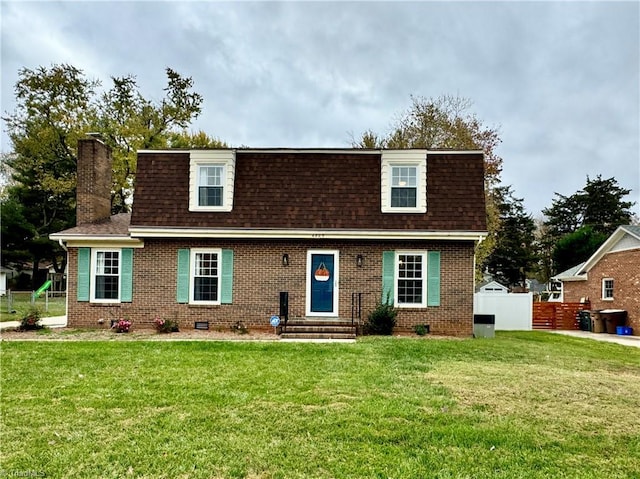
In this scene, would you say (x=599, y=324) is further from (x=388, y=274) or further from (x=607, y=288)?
(x=388, y=274)

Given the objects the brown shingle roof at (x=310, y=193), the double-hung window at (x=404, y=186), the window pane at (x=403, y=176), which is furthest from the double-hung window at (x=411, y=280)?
the window pane at (x=403, y=176)

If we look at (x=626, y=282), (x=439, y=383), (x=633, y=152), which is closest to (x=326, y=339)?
(x=439, y=383)

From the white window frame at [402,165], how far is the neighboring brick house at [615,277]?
9895 mm

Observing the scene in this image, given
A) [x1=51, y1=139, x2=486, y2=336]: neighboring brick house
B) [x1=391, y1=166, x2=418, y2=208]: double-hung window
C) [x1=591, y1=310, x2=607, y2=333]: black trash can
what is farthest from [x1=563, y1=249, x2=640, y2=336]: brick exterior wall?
[x1=391, y1=166, x2=418, y2=208]: double-hung window

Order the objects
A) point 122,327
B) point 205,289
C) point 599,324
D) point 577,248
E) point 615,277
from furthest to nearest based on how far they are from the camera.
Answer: point 577,248 < point 615,277 < point 599,324 < point 205,289 < point 122,327

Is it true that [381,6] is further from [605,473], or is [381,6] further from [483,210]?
[605,473]

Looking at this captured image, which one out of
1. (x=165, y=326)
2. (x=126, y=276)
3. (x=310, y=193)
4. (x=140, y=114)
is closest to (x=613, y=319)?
(x=310, y=193)

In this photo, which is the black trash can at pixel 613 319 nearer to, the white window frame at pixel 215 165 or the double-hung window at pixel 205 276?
the double-hung window at pixel 205 276

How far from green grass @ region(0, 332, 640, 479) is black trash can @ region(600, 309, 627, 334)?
35.1ft

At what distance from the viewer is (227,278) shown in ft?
44.0

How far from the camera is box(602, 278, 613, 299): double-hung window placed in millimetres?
19578

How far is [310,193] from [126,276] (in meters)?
6.10

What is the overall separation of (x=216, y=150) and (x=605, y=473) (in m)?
12.5

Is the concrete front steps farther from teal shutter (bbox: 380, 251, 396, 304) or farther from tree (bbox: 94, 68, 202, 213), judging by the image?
tree (bbox: 94, 68, 202, 213)
